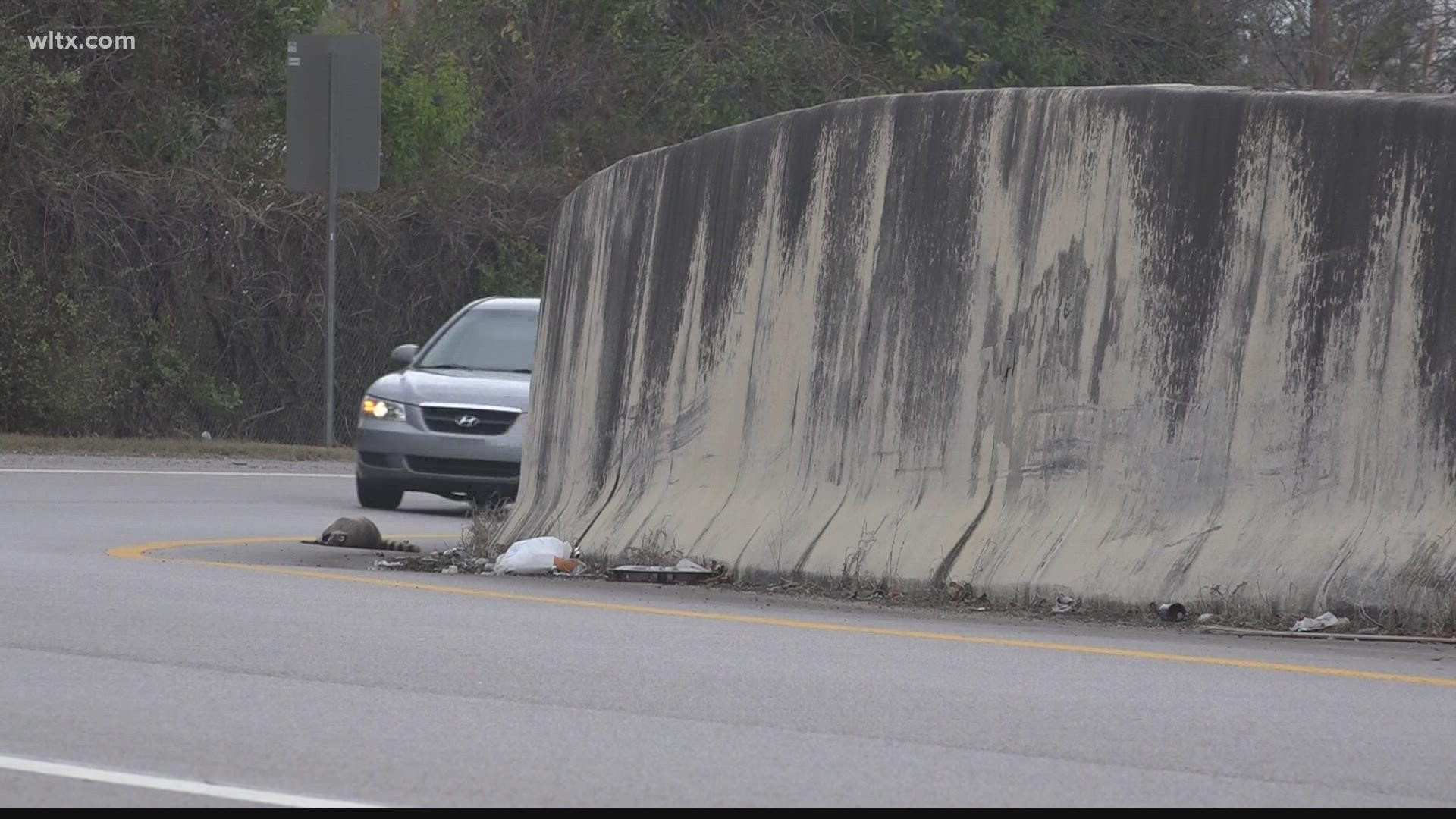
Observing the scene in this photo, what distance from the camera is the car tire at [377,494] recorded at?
1725cm

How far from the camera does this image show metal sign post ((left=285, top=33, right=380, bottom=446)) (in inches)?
926

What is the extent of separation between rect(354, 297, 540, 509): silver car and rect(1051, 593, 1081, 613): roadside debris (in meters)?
7.92

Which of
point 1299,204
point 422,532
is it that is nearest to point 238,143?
point 422,532

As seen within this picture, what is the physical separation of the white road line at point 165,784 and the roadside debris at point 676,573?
4875 millimetres

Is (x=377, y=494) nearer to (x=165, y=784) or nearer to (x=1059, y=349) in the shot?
(x=1059, y=349)

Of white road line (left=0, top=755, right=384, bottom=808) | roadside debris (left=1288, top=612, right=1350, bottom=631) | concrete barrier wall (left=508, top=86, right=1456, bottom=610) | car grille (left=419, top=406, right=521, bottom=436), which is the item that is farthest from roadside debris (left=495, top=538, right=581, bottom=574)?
car grille (left=419, top=406, right=521, bottom=436)

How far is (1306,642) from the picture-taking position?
8773 millimetres

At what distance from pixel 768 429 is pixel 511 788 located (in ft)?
16.9

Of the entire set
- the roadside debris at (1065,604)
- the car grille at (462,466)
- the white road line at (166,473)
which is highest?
the car grille at (462,466)

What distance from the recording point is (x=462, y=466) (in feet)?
55.9

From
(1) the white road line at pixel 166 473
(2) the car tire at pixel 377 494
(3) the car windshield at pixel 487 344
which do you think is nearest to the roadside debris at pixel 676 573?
(2) the car tire at pixel 377 494

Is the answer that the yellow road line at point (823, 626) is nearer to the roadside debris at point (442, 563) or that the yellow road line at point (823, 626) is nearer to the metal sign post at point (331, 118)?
the roadside debris at point (442, 563)

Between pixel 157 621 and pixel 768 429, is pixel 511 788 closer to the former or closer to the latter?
pixel 157 621

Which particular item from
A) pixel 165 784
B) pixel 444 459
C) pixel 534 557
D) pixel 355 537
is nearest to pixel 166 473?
pixel 444 459
